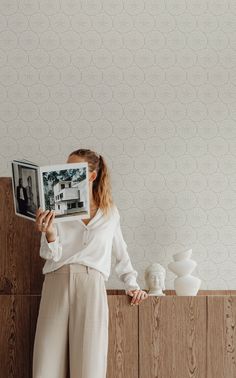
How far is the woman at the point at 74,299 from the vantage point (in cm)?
268

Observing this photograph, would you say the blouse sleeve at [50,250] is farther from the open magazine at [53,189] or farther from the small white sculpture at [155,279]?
the small white sculpture at [155,279]

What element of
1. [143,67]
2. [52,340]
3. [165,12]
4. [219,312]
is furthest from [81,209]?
[165,12]

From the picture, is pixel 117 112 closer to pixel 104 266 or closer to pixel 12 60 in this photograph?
pixel 12 60

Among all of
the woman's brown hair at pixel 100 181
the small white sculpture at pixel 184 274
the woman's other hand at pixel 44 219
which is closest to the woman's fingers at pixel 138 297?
the small white sculpture at pixel 184 274

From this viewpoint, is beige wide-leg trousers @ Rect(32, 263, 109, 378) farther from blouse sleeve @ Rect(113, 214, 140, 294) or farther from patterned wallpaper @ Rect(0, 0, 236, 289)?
patterned wallpaper @ Rect(0, 0, 236, 289)

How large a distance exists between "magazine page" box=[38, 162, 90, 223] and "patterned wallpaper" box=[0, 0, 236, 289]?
62 centimetres

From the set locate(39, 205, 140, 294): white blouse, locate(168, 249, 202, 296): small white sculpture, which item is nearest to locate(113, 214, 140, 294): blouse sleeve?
locate(39, 205, 140, 294): white blouse

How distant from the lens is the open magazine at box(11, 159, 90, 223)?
2.58 meters

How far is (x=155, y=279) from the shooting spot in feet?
9.85

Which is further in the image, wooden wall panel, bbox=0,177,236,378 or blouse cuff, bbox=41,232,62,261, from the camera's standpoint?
wooden wall panel, bbox=0,177,236,378

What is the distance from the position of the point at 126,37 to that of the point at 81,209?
A: 103 cm

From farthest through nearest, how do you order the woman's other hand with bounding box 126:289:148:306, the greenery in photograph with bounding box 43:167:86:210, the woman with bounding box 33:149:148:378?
the woman's other hand with bounding box 126:289:148:306 → the woman with bounding box 33:149:148:378 → the greenery in photograph with bounding box 43:167:86:210

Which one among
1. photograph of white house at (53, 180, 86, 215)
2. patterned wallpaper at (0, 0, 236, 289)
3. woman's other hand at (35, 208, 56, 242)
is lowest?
woman's other hand at (35, 208, 56, 242)

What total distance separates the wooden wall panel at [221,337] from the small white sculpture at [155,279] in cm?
24
